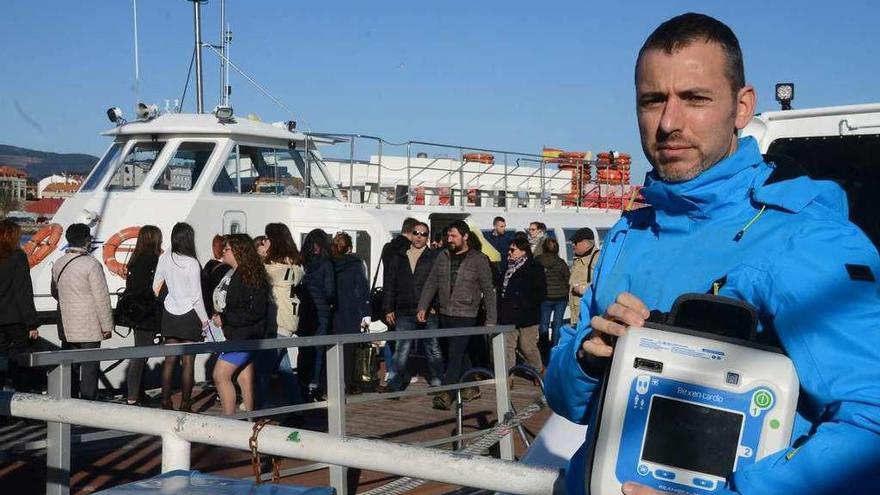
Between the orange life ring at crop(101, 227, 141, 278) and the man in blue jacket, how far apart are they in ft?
37.0

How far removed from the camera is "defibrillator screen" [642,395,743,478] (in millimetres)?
1773

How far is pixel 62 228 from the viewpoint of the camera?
13570 millimetres

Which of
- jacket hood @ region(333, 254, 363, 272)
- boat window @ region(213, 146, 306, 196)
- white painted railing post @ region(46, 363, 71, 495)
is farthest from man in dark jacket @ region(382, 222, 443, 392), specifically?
white painted railing post @ region(46, 363, 71, 495)

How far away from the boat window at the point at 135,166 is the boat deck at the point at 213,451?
3671mm

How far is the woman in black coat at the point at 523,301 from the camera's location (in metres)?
13.1

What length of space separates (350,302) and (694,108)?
391 inches

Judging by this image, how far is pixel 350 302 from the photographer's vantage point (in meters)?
11.8

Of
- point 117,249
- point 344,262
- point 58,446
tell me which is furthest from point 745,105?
point 117,249

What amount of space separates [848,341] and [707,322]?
230mm

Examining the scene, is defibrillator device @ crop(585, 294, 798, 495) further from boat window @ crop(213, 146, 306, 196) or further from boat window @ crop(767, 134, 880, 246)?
boat window @ crop(213, 146, 306, 196)

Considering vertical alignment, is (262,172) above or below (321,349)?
above

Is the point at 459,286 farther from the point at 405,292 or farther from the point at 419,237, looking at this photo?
the point at 419,237

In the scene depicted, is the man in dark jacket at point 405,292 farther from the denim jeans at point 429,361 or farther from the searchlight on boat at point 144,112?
the searchlight on boat at point 144,112

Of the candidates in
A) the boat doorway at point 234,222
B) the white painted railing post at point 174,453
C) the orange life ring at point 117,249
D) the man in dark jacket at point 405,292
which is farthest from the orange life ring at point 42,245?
the white painted railing post at point 174,453
